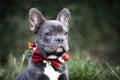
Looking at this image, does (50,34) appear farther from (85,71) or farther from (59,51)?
(85,71)

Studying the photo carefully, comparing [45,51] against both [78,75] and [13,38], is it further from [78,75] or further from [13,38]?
[13,38]

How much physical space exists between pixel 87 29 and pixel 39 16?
311 inches

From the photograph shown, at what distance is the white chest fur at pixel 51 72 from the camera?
24.8 feet

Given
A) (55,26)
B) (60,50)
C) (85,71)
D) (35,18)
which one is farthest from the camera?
(85,71)

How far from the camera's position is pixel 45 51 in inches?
295

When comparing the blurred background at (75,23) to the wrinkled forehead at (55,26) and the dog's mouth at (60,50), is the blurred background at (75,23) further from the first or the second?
the dog's mouth at (60,50)

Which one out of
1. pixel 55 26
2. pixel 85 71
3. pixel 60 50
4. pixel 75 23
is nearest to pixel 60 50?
pixel 60 50

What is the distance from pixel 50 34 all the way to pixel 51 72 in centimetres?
52

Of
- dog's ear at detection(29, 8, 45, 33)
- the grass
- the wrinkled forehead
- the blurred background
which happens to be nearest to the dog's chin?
the wrinkled forehead

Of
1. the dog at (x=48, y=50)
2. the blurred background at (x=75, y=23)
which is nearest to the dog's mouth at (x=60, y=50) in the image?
the dog at (x=48, y=50)

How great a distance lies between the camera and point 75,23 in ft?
50.8

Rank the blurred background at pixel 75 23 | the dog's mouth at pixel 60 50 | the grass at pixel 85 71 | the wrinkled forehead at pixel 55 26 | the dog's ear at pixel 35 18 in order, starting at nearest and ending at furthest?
the dog's mouth at pixel 60 50 → the wrinkled forehead at pixel 55 26 → the dog's ear at pixel 35 18 → the grass at pixel 85 71 → the blurred background at pixel 75 23

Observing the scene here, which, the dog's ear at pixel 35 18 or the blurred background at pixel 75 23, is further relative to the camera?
the blurred background at pixel 75 23

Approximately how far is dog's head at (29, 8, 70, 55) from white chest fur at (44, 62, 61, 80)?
0.69 feet
